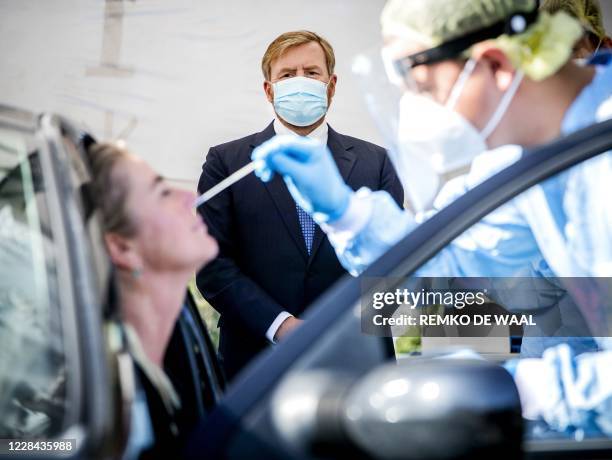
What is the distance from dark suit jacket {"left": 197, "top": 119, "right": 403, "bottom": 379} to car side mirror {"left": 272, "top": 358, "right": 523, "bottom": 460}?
99 cm

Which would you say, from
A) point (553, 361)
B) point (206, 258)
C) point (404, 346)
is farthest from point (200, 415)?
point (553, 361)

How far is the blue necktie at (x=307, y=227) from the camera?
2080mm

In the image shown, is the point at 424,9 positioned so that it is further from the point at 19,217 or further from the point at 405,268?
the point at 19,217

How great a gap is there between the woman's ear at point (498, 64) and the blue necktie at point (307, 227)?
0.82m

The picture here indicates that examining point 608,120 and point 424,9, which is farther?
point 424,9

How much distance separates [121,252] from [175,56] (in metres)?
1.67

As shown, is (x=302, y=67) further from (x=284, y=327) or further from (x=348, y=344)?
(x=348, y=344)

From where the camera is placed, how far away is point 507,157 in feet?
4.47

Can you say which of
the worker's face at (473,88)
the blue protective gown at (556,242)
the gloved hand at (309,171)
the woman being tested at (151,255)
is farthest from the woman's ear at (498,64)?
the woman being tested at (151,255)

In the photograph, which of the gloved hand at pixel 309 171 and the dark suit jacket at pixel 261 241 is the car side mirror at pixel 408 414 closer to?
the gloved hand at pixel 309 171

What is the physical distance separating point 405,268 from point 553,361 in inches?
16.9

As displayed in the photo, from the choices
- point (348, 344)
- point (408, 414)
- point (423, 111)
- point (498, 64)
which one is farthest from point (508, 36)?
point (408, 414)

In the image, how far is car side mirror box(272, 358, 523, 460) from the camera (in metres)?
0.88

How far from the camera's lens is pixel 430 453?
0.90 metres
